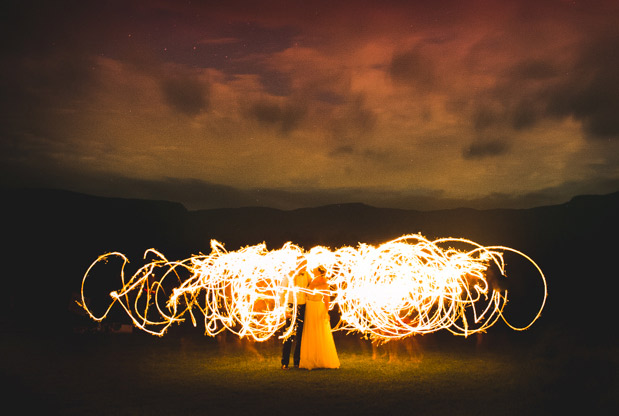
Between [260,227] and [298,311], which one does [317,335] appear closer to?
[298,311]

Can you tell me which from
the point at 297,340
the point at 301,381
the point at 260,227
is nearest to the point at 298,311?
the point at 297,340

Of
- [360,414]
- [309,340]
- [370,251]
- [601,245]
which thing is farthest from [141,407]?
[601,245]

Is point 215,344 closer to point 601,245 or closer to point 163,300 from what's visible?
point 163,300

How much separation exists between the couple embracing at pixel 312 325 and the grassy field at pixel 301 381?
0.23 m

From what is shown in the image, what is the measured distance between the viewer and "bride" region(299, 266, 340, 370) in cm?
1023

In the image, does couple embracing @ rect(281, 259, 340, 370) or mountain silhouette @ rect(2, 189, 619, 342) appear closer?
couple embracing @ rect(281, 259, 340, 370)

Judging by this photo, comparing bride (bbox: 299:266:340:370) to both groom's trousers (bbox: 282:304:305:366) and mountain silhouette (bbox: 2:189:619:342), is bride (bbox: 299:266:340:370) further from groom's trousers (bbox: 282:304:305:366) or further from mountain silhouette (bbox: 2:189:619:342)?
mountain silhouette (bbox: 2:189:619:342)

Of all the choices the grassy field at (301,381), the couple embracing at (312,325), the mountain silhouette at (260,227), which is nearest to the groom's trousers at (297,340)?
the couple embracing at (312,325)

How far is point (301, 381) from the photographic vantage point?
30.0 ft

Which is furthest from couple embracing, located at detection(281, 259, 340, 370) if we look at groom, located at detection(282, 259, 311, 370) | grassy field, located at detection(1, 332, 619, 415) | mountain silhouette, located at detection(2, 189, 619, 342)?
mountain silhouette, located at detection(2, 189, 619, 342)

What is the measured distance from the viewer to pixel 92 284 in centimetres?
1534

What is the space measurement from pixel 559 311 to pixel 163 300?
1441 centimetres

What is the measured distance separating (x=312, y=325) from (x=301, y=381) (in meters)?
1.35

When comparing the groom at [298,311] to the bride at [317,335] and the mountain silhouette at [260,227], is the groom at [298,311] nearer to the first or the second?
the bride at [317,335]
